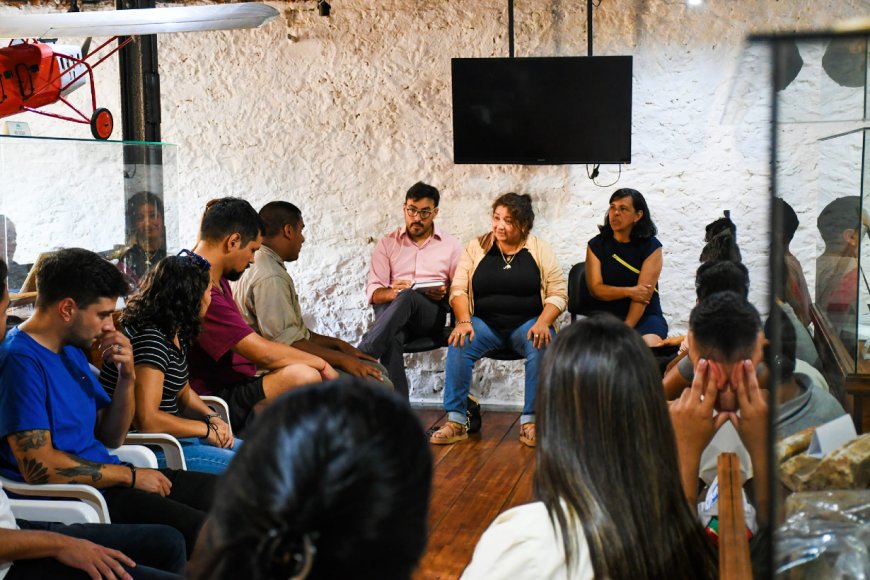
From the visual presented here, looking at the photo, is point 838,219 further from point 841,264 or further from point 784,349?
point 784,349

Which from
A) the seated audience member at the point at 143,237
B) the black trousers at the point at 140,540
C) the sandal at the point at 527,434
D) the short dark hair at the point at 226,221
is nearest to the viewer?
the black trousers at the point at 140,540

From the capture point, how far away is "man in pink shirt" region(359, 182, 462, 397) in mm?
4812

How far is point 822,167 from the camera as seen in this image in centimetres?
120

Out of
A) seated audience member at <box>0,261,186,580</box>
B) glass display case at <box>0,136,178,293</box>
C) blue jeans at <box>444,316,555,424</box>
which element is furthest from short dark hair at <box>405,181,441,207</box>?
seated audience member at <box>0,261,186,580</box>

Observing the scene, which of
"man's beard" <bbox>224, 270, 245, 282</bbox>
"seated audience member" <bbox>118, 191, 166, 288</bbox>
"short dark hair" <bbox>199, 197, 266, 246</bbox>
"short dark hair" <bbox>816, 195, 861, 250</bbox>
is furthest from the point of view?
"seated audience member" <bbox>118, 191, 166, 288</bbox>

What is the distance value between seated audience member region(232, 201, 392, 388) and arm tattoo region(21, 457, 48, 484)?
167 centimetres

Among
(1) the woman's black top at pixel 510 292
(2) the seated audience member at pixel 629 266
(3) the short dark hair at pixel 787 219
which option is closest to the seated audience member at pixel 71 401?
(3) the short dark hair at pixel 787 219

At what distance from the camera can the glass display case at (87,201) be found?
3.27 meters

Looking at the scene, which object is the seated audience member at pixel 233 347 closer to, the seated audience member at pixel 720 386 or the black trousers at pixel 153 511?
the black trousers at pixel 153 511

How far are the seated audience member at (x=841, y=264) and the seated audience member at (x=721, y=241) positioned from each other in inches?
103

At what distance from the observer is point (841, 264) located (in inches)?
48.0

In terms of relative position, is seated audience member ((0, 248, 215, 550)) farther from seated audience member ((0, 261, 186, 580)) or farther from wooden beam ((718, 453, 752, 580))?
wooden beam ((718, 453, 752, 580))

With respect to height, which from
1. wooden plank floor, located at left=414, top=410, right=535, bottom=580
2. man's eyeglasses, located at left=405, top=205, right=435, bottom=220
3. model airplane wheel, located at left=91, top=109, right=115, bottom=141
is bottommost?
wooden plank floor, located at left=414, top=410, right=535, bottom=580

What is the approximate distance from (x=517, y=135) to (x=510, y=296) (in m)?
0.83
